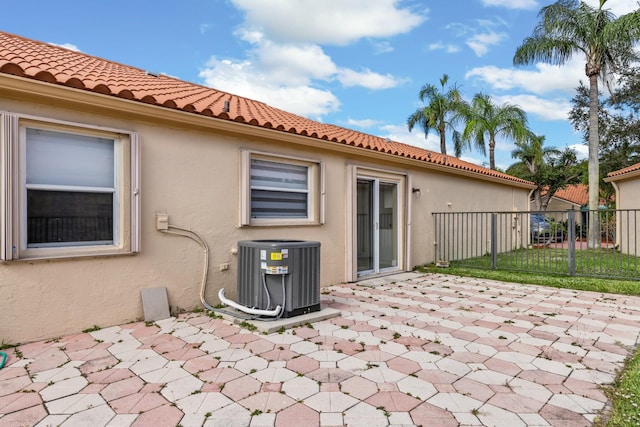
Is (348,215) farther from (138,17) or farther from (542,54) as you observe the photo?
(542,54)

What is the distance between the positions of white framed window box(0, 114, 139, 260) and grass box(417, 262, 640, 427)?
4802mm

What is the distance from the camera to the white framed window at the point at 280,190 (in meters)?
5.60

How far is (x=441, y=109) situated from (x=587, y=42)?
11651mm

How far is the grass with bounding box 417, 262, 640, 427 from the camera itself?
2361mm

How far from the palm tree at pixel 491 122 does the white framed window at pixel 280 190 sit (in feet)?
51.5

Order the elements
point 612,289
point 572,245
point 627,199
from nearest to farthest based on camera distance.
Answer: point 612,289 < point 572,245 < point 627,199

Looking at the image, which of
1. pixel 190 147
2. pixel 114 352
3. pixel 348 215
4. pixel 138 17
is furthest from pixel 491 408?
pixel 138 17

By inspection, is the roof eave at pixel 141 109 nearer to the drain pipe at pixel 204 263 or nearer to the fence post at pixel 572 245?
the drain pipe at pixel 204 263

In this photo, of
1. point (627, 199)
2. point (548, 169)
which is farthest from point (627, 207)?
point (548, 169)

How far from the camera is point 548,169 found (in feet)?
82.2

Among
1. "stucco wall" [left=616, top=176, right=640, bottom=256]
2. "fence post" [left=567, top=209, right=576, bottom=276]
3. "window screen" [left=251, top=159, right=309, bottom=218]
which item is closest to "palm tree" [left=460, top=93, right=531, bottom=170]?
"stucco wall" [left=616, top=176, right=640, bottom=256]

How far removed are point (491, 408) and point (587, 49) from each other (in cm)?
1531

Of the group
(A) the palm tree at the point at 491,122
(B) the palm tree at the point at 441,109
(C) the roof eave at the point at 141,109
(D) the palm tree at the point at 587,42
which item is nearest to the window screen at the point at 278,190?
(C) the roof eave at the point at 141,109

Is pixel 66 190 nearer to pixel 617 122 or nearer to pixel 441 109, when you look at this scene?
pixel 441 109
